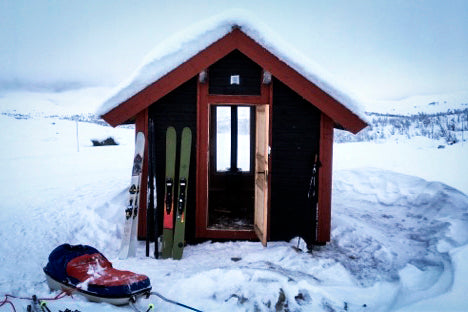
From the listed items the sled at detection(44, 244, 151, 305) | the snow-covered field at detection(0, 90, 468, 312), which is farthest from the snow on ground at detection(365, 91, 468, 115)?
the sled at detection(44, 244, 151, 305)

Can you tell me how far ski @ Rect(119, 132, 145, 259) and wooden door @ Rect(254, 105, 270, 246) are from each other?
2.09 m

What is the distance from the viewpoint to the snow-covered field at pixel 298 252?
3.99m

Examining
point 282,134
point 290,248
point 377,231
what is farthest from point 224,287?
point 377,231

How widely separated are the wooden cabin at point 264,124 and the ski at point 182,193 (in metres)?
0.25

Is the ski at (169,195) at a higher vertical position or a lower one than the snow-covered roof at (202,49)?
lower

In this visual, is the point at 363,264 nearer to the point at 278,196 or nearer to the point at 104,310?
the point at 278,196

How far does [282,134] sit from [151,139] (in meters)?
2.23

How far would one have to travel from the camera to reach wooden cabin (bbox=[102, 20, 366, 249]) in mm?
5465

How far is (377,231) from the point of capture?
6.96 m

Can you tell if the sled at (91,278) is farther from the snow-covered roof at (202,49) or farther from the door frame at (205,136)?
the snow-covered roof at (202,49)

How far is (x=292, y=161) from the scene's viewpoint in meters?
6.02

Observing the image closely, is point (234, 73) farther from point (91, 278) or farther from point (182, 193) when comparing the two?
point (91, 278)

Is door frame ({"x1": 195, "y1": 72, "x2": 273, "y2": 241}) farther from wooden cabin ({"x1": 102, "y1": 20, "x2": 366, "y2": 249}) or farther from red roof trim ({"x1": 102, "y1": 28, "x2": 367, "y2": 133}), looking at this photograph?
red roof trim ({"x1": 102, "y1": 28, "x2": 367, "y2": 133})

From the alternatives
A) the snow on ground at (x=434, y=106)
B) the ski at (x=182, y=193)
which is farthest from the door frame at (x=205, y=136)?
the snow on ground at (x=434, y=106)
